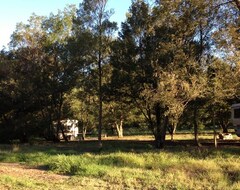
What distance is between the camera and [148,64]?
2638 centimetres

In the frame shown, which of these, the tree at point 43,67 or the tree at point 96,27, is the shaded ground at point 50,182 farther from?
the tree at point 43,67

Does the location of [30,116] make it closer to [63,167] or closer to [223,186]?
[63,167]

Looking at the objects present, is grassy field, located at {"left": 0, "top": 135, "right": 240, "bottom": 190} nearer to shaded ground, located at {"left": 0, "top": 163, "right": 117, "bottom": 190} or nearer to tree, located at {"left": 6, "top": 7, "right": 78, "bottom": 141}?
shaded ground, located at {"left": 0, "top": 163, "right": 117, "bottom": 190}

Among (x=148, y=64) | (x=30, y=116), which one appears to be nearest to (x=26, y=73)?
(x=30, y=116)

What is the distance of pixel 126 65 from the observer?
91.5 ft

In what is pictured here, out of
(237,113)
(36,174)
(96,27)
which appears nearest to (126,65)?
(96,27)

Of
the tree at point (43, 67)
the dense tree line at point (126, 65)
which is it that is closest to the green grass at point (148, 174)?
the dense tree line at point (126, 65)

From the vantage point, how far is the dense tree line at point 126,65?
1877 cm

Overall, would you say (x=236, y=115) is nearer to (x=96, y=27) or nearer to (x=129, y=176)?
(x=96, y=27)

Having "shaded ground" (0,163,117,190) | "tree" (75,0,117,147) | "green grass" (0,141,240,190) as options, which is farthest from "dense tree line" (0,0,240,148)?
"shaded ground" (0,163,117,190)

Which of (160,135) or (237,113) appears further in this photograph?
(237,113)

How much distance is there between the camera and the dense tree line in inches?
739

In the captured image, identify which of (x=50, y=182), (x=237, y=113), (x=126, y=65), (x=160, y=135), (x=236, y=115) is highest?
(x=126, y=65)

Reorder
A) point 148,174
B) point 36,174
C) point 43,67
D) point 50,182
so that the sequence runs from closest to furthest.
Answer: point 50,182
point 148,174
point 36,174
point 43,67
